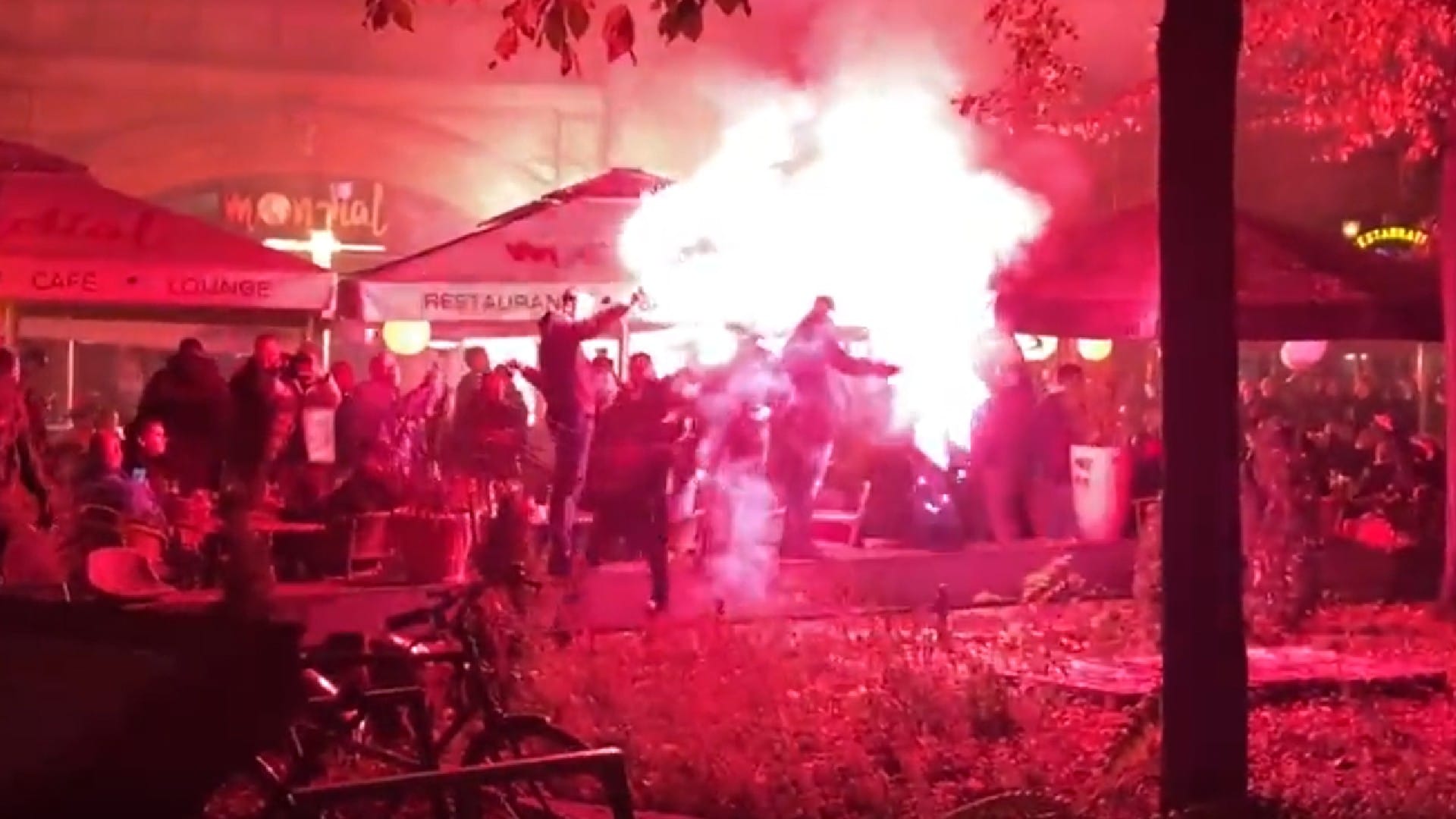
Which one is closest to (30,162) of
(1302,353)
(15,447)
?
(15,447)

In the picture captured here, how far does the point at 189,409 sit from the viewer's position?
12.9m

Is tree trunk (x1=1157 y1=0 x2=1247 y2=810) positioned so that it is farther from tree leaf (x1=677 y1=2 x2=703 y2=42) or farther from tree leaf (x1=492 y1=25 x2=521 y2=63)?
tree leaf (x1=492 y1=25 x2=521 y2=63)

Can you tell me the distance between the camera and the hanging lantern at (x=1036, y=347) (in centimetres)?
1991

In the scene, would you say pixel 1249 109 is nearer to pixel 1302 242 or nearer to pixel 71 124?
pixel 1302 242

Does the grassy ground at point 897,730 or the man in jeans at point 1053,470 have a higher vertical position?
the man in jeans at point 1053,470

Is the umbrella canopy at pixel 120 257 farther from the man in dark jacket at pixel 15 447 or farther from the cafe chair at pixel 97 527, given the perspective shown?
the cafe chair at pixel 97 527

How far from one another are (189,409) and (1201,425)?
791cm

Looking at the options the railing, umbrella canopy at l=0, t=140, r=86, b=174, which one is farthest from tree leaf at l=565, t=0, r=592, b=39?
umbrella canopy at l=0, t=140, r=86, b=174

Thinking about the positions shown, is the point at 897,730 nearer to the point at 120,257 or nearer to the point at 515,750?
the point at 515,750

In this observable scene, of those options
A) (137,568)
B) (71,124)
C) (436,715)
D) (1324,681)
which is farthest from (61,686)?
(71,124)

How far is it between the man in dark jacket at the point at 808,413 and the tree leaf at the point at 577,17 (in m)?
6.81

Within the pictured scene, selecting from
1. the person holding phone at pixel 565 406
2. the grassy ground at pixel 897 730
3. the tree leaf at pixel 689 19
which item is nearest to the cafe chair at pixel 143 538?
the grassy ground at pixel 897 730

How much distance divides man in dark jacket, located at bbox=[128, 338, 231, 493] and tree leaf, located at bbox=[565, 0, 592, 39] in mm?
6456

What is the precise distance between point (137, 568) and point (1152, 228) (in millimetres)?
7505
